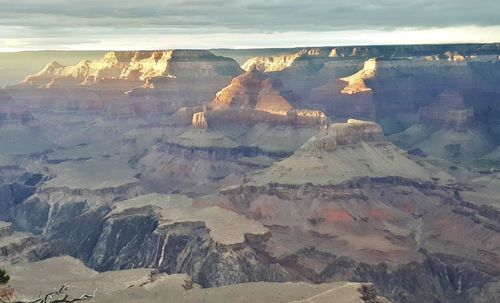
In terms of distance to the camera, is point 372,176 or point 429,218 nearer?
point 429,218

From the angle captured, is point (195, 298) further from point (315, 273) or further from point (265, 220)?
point (265, 220)

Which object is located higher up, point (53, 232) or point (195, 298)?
point (195, 298)

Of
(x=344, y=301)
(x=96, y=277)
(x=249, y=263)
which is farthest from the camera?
(x=249, y=263)

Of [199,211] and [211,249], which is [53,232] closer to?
[199,211]

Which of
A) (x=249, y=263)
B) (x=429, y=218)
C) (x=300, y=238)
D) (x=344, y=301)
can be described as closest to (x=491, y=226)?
(x=429, y=218)

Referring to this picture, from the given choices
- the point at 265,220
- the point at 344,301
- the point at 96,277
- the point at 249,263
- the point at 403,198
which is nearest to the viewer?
the point at 344,301

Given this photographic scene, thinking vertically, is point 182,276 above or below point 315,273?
above

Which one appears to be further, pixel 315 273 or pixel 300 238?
pixel 300 238

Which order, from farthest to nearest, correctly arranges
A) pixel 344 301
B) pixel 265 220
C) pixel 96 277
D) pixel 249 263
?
1. pixel 265 220
2. pixel 249 263
3. pixel 96 277
4. pixel 344 301

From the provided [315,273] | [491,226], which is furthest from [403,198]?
[315,273]

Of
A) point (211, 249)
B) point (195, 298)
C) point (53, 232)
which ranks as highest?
point (195, 298)
